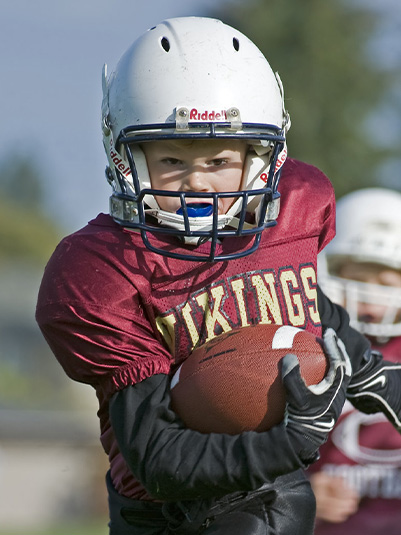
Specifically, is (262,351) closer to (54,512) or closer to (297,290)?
(297,290)

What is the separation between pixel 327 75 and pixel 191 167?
72.9 ft

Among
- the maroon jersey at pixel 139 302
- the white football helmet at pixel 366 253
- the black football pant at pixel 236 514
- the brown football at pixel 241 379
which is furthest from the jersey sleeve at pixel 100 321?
the white football helmet at pixel 366 253

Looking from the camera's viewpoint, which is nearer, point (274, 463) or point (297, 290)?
point (274, 463)

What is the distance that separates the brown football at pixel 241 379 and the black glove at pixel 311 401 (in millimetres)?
30

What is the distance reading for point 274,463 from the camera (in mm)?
2484

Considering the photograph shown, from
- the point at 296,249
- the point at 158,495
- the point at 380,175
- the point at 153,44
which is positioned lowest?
the point at 380,175

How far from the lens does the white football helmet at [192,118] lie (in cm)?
268

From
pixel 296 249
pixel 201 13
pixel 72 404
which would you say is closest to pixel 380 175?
pixel 201 13

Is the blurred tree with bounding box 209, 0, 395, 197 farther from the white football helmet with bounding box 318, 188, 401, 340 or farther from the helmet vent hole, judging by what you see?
the helmet vent hole

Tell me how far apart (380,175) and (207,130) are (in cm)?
2150

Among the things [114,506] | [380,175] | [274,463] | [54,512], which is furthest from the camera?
[380,175]

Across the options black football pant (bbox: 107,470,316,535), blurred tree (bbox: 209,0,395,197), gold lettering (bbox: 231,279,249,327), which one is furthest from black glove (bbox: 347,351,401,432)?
blurred tree (bbox: 209,0,395,197)

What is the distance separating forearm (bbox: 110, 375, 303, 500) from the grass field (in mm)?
6109

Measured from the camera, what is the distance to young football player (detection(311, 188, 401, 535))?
4.52 meters
